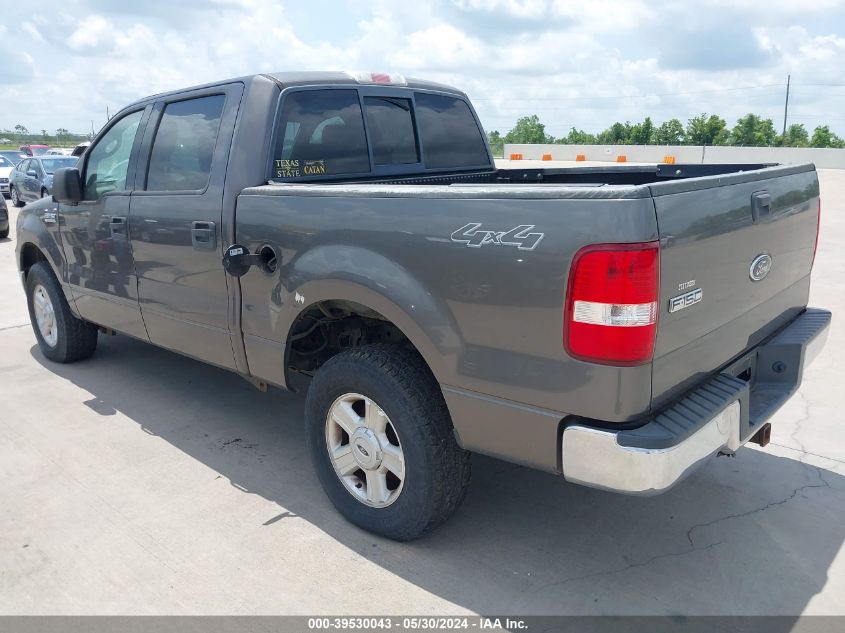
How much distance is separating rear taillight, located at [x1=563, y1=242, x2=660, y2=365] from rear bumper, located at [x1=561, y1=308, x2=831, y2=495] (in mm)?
253

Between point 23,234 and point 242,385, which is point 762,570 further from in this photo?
point 23,234

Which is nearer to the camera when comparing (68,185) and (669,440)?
(669,440)

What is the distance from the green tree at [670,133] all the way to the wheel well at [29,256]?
54672 mm

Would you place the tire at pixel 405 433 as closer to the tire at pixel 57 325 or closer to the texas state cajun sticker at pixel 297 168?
the texas state cajun sticker at pixel 297 168

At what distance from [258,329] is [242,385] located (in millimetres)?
1843

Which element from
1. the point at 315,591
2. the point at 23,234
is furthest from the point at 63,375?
the point at 315,591

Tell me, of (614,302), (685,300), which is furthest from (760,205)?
(614,302)

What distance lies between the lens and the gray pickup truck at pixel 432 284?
7.45 feet

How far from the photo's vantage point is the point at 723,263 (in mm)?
2568

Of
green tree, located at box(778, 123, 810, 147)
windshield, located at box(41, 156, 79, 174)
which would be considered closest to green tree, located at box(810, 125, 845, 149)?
green tree, located at box(778, 123, 810, 147)

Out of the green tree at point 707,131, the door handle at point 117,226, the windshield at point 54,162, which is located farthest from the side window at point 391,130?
the green tree at point 707,131

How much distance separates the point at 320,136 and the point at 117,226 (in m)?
1.48

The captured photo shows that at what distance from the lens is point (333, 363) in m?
3.10

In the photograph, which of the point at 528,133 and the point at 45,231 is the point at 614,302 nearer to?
the point at 45,231
